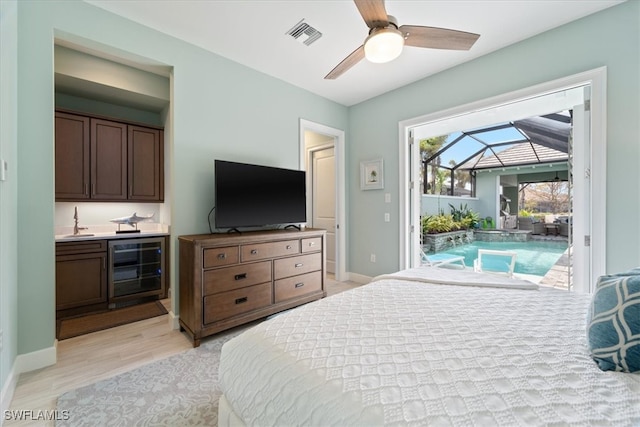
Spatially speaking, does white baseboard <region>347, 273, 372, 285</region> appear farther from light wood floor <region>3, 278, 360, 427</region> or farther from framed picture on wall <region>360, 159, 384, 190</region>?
light wood floor <region>3, 278, 360, 427</region>

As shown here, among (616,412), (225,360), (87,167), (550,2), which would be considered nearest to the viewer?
(616,412)

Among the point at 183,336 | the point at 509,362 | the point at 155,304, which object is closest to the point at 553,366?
the point at 509,362

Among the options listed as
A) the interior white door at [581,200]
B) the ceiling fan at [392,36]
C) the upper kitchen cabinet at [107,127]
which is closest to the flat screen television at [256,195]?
the upper kitchen cabinet at [107,127]

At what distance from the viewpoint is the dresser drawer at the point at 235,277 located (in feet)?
7.23

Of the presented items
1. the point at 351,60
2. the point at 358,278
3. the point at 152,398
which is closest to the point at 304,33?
the point at 351,60

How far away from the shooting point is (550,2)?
2.08m

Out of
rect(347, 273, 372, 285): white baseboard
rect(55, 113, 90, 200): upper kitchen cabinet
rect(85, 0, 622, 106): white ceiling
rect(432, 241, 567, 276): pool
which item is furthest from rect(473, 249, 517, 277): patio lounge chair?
rect(55, 113, 90, 200): upper kitchen cabinet

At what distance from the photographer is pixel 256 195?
280cm

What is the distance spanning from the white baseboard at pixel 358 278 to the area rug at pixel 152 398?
2501mm

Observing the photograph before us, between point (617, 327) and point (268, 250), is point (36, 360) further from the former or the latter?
point (617, 327)

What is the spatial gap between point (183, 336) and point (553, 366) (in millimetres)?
2596

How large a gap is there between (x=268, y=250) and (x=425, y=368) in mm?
2001

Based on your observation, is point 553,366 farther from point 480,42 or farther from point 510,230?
point 510,230

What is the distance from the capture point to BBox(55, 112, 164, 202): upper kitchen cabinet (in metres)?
2.89
